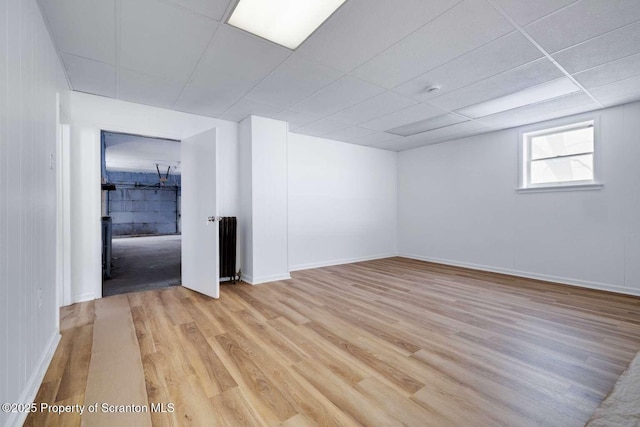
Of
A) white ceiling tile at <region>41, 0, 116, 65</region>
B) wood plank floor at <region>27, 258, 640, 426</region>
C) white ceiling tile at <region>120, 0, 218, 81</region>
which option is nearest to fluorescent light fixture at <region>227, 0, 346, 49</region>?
white ceiling tile at <region>120, 0, 218, 81</region>

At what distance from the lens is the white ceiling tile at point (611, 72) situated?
8.45 ft

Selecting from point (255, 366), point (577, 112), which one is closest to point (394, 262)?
point (577, 112)

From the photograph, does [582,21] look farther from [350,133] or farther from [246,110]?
[246,110]

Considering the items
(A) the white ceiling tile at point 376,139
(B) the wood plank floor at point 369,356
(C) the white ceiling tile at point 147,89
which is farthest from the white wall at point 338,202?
(C) the white ceiling tile at point 147,89

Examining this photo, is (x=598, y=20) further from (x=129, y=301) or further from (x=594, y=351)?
(x=129, y=301)

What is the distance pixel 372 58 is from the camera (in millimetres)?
2527

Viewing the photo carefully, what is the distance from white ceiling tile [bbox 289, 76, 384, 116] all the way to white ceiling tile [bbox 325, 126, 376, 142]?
0.91 meters

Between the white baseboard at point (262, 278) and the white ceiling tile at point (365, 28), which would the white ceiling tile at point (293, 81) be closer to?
the white ceiling tile at point (365, 28)

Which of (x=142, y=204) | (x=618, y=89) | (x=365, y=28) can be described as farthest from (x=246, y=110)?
(x=142, y=204)

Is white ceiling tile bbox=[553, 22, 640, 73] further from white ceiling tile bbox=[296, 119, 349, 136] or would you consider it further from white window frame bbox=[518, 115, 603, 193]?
white ceiling tile bbox=[296, 119, 349, 136]

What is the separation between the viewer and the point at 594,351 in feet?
6.92

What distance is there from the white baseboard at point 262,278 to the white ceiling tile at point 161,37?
9.11 ft

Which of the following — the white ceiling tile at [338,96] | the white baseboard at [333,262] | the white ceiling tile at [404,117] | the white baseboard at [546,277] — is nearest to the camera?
the white ceiling tile at [338,96]

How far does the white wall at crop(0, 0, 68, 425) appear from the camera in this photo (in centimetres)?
131
